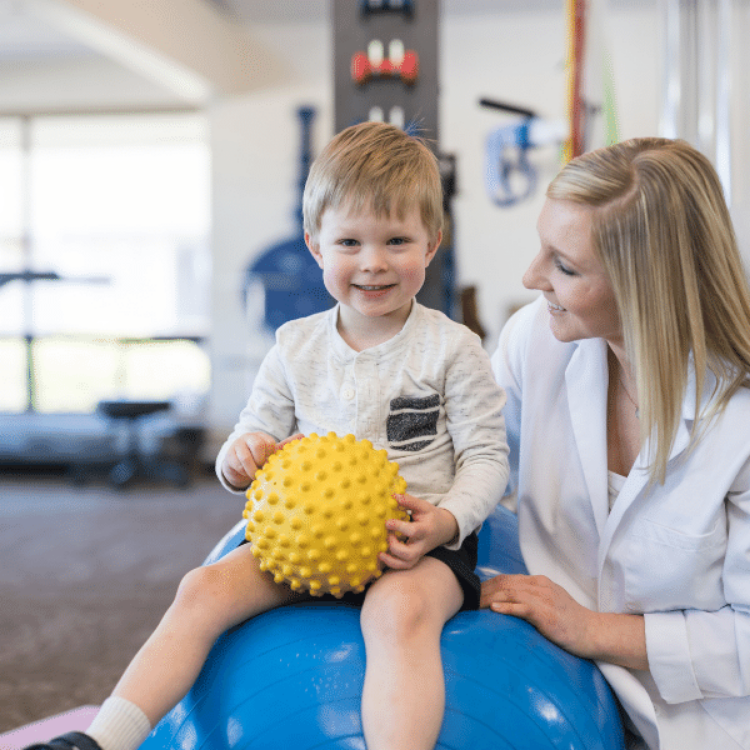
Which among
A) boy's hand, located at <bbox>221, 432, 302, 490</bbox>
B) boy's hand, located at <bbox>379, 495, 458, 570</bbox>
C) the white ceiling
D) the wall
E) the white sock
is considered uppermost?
the white ceiling

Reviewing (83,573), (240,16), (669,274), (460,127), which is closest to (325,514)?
(669,274)

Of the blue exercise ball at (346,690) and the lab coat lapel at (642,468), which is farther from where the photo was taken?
the lab coat lapel at (642,468)

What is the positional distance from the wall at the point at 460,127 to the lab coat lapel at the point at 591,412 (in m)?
4.47

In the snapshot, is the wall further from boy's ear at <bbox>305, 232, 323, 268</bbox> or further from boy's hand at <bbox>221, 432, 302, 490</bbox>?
boy's hand at <bbox>221, 432, 302, 490</bbox>

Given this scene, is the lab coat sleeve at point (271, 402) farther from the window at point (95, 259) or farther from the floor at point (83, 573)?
the window at point (95, 259)

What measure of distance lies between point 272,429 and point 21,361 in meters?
5.61

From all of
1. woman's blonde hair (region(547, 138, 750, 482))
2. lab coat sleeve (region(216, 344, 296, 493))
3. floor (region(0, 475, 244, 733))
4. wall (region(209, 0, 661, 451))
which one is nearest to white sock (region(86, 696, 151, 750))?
lab coat sleeve (region(216, 344, 296, 493))

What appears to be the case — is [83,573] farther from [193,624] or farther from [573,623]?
[573,623]

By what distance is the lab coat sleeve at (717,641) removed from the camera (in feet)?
3.68

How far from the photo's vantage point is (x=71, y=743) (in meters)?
0.91

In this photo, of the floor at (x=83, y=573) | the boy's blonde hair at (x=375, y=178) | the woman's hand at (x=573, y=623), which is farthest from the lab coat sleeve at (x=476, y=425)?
the floor at (x=83, y=573)

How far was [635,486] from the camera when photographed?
1179mm

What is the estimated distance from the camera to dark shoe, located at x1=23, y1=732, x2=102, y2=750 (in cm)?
90

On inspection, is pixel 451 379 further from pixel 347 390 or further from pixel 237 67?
pixel 237 67
